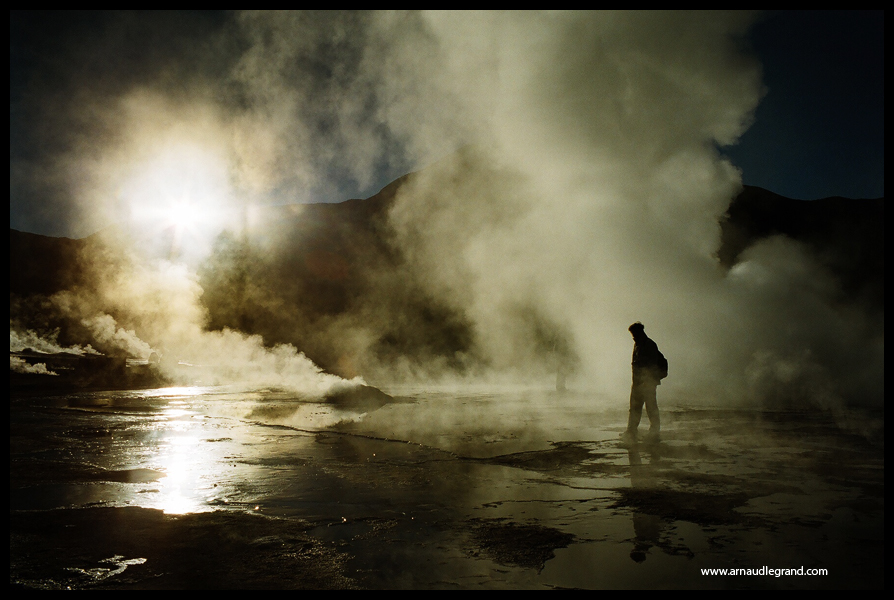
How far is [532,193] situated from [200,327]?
26905 millimetres

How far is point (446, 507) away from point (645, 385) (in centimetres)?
393

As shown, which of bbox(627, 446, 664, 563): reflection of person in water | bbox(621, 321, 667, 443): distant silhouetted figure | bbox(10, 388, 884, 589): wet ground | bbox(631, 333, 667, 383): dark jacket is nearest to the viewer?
bbox(10, 388, 884, 589): wet ground

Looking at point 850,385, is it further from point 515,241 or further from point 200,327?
point 200,327

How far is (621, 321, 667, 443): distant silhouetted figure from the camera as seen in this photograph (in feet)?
21.8

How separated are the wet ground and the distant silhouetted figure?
31 centimetres

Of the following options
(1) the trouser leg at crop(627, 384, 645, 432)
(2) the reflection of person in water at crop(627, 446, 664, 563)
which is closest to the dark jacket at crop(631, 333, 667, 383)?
(1) the trouser leg at crop(627, 384, 645, 432)

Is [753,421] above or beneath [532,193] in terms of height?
beneath

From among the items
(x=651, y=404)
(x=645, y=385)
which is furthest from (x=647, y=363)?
(x=651, y=404)

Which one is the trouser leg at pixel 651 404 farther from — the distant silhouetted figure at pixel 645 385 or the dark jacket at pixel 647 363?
the dark jacket at pixel 647 363

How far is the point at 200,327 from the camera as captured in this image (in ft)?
116

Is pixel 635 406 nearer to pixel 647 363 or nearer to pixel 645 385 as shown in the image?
pixel 645 385

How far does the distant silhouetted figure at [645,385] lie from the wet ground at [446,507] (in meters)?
0.31

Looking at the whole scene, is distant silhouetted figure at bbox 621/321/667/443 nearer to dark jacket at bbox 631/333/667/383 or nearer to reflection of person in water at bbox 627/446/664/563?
dark jacket at bbox 631/333/667/383

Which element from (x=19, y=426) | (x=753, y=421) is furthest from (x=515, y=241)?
(x=19, y=426)
